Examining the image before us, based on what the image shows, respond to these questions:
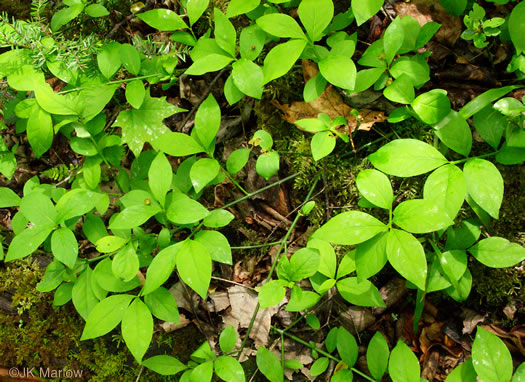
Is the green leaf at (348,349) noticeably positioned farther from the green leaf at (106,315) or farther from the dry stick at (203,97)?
the dry stick at (203,97)

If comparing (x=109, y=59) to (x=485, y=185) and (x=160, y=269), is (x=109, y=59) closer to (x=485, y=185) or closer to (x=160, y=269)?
(x=160, y=269)

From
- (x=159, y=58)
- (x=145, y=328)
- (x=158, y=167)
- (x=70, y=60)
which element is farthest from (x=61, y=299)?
(x=159, y=58)

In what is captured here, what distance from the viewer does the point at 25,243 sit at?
1750 millimetres

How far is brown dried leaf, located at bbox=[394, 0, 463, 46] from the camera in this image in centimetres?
193

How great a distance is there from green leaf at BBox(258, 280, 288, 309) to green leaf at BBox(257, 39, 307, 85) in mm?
946

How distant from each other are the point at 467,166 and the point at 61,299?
207cm

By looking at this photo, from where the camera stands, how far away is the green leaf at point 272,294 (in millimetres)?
1678

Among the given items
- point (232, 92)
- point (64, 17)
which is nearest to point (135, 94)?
point (232, 92)

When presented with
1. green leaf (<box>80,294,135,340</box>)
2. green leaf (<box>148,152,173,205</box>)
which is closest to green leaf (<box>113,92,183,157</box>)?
green leaf (<box>148,152,173,205</box>)

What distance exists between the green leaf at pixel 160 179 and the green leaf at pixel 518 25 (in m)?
1.61

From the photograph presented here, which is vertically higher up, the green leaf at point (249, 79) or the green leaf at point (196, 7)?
the green leaf at point (196, 7)

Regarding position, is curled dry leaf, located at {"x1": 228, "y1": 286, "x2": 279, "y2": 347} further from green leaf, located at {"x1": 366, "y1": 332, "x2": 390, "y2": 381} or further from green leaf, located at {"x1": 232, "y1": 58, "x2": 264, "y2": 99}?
green leaf, located at {"x1": 232, "y1": 58, "x2": 264, "y2": 99}

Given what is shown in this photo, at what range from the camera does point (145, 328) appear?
167cm

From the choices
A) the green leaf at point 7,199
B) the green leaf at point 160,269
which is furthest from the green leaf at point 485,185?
the green leaf at point 7,199
